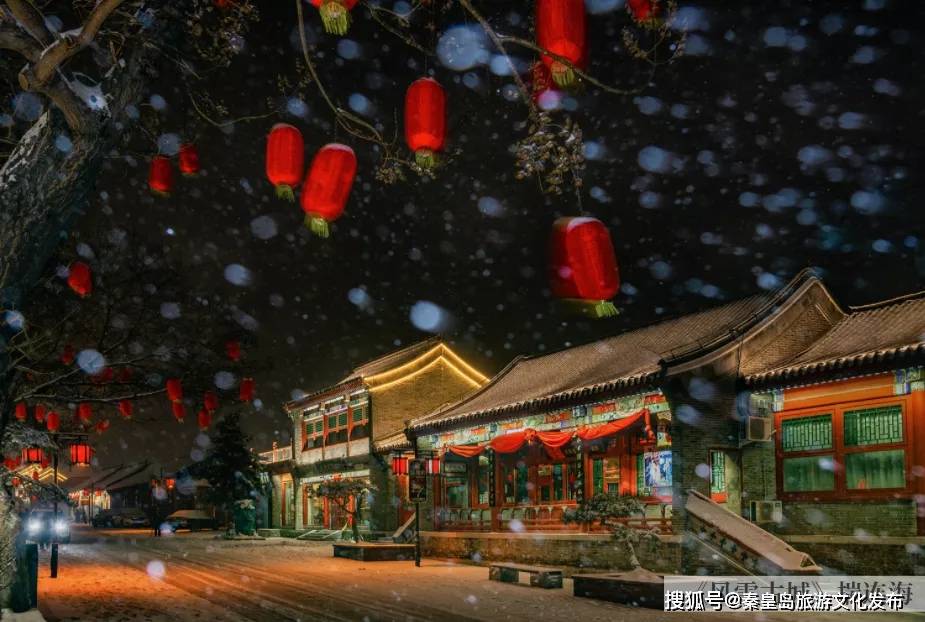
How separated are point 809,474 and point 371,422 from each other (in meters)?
21.4

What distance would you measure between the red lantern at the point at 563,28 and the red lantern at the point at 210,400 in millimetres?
14282

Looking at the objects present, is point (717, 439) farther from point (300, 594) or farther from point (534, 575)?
point (300, 594)

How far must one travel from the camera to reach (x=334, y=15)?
226 inches

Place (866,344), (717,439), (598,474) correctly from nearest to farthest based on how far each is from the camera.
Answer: (866,344) < (717,439) < (598,474)

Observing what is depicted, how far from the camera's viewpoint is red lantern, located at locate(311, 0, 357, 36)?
18.8ft

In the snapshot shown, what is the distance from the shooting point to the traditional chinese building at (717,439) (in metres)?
15.7

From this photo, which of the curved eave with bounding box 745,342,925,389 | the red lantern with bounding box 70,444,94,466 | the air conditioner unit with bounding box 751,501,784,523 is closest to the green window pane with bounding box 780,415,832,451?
the curved eave with bounding box 745,342,925,389

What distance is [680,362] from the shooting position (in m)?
17.7

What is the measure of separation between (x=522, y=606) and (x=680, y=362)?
6.59m

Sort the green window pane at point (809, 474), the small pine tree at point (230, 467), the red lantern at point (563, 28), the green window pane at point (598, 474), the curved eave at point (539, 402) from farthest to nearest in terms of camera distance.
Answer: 1. the small pine tree at point (230, 467)
2. the green window pane at point (598, 474)
3. the curved eave at point (539, 402)
4. the green window pane at point (809, 474)
5. the red lantern at point (563, 28)

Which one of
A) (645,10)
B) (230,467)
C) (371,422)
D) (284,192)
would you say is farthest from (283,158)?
(230,467)

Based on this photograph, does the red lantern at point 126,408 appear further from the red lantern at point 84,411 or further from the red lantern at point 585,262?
the red lantern at point 585,262

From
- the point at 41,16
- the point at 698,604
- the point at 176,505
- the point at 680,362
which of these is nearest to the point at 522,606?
the point at 698,604

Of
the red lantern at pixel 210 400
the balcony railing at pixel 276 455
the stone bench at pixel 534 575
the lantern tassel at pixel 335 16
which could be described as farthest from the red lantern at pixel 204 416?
the balcony railing at pixel 276 455
